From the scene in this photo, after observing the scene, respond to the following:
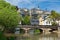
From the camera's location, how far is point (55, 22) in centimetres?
7444

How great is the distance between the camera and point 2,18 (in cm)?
4478

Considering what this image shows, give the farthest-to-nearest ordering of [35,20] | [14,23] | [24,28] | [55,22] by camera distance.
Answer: [35,20]
[55,22]
[24,28]
[14,23]

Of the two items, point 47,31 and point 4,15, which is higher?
point 4,15

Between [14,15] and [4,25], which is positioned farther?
[14,15]

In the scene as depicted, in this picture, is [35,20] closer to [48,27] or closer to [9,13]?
[48,27]

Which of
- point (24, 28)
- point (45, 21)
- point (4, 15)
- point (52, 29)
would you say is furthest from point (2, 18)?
point (45, 21)

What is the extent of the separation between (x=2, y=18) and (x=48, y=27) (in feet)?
66.4

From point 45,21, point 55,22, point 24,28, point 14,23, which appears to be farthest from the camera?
point 45,21

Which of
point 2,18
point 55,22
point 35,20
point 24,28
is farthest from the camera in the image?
point 35,20

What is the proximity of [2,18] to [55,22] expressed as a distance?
3171cm

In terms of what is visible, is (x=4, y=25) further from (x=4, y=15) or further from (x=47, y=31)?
(x=47, y=31)

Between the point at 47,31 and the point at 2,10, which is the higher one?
the point at 2,10

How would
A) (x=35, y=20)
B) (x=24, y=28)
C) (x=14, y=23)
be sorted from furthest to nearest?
(x=35, y=20), (x=24, y=28), (x=14, y=23)

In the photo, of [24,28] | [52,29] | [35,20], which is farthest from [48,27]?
[35,20]
